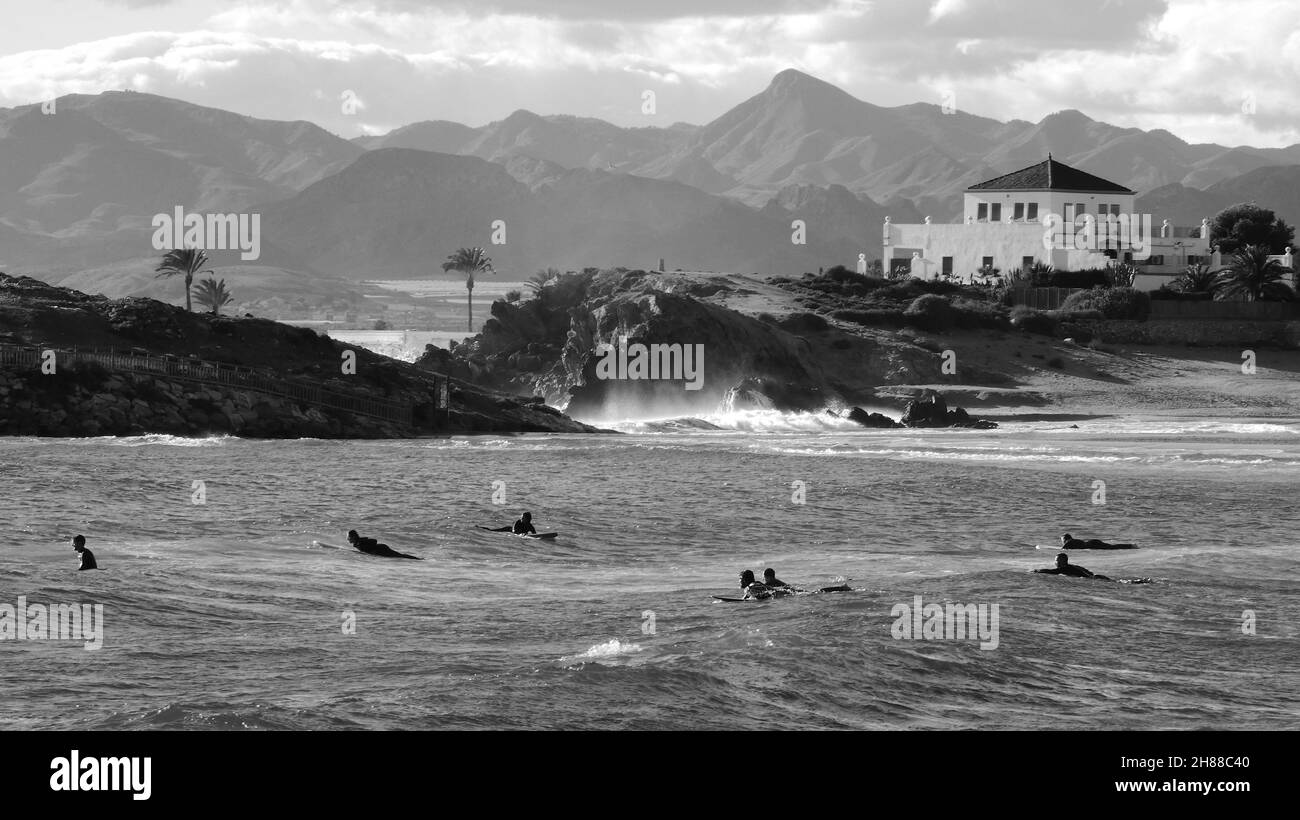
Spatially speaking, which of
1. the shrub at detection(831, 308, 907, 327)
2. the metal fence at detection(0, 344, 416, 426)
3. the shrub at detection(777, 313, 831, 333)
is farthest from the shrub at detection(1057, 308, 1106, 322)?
the metal fence at detection(0, 344, 416, 426)

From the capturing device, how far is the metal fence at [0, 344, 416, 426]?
6750 cm

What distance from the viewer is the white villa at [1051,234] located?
364 ft

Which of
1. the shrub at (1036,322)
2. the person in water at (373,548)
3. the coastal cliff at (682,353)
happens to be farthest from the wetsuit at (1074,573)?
the shrub at (1036,322)

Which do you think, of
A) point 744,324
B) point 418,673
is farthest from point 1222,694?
point 744,324

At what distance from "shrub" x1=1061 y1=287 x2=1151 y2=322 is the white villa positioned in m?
6.26

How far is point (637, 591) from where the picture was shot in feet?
108

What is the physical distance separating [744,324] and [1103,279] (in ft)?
101

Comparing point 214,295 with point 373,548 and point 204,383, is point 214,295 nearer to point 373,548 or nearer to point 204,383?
point 204,383

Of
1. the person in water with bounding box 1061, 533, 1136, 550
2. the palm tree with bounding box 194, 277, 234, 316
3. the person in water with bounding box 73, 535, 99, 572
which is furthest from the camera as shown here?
the palm tree with bounding box 194, 277, 234, 316

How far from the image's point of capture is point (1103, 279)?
107 meters

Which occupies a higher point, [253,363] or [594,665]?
[253,363]

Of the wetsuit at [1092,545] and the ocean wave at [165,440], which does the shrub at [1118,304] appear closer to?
the ocean wave at [165,440]

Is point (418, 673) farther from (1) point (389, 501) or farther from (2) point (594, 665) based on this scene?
(1) point (389, 501)

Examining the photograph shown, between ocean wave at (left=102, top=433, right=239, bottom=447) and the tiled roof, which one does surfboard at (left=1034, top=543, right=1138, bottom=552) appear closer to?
ocean wave at (left=102, top=433, right=239, bottom=447)
